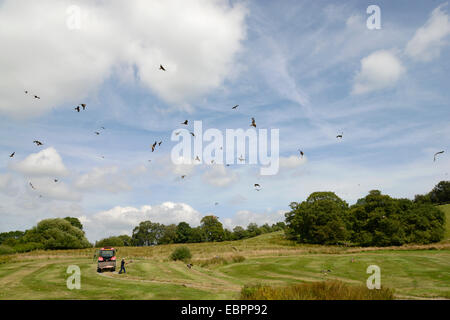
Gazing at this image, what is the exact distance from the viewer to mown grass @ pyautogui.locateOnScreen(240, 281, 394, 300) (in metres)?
14.0

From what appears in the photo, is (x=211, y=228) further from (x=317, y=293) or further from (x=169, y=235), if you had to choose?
(x=317, y=293)

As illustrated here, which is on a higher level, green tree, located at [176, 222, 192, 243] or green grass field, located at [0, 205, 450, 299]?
green grass field, located at [0, 205, 450, 299]

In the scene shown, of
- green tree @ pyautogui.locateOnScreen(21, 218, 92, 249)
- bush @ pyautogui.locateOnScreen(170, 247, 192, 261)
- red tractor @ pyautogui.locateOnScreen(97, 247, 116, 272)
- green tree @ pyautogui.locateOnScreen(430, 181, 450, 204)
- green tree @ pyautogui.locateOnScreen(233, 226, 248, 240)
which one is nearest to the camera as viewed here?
red tractor @ pyautogui.locateOnScreen(97, 247, 116, 272)

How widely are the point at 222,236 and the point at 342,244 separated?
263ft

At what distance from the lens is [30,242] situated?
8850cm

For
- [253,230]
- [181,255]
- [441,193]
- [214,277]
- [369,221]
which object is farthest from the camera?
[253,230]

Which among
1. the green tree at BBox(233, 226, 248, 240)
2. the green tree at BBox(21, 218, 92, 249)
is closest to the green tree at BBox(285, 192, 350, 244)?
the green tree at BBox(21, 218, 92, 249)

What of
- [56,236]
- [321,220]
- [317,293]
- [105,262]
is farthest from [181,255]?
[56,236]

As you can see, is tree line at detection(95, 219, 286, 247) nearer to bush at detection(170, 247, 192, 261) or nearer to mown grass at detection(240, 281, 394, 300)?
bush at detection(170, 247, 192, 261)

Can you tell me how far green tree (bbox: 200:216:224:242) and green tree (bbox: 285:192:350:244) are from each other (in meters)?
61.8

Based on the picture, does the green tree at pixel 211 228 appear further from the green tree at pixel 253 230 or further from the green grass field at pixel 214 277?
the green grass field at pixel 214 277

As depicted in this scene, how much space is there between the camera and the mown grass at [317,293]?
550 inches

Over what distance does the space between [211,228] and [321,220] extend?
77.1 metres

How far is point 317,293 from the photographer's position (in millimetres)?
14750
